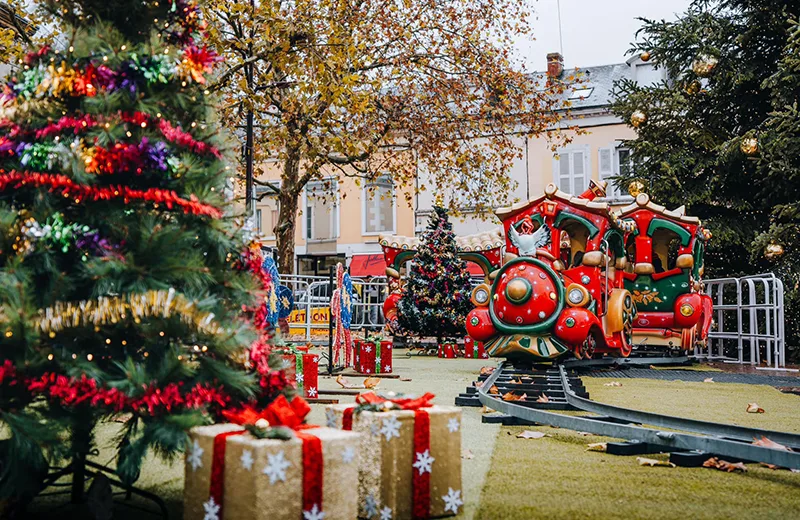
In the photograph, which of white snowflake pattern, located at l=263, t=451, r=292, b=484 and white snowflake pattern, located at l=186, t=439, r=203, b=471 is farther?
white snowflake pattern, located at l=186, t=439, r=203, b=471

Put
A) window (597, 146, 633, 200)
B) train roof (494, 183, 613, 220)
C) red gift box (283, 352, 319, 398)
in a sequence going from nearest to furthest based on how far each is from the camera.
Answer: red gift box (283, 352, 319, 398) < train roof (494, 183, 613, 220) < window (597, 146, 633, 200)

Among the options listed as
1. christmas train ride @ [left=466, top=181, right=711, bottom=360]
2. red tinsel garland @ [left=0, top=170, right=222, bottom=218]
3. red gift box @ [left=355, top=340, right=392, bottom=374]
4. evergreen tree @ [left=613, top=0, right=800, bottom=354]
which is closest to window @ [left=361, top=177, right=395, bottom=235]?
evergreen tree @ [left=613, top=0, right=800, bottom=354]

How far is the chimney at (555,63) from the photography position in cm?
3108

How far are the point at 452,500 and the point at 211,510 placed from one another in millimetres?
989

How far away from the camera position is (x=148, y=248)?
305 cm

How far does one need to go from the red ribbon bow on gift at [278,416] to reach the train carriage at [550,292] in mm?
6827

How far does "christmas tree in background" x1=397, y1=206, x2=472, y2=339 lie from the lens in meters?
15.7

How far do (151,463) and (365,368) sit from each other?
580 centimetres

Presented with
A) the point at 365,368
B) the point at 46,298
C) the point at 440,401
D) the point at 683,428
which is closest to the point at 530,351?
the point at 365,368

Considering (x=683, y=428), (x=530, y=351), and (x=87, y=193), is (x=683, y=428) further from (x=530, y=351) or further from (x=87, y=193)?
(x=530, y=351)

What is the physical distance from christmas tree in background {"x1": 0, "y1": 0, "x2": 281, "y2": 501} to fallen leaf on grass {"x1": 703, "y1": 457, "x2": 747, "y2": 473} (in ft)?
8.42

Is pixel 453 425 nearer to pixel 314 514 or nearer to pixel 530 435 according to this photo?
pixel 314 514

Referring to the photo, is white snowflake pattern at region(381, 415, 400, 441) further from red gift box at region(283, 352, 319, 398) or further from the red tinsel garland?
red gift box at region(283, 352, 319, 398)

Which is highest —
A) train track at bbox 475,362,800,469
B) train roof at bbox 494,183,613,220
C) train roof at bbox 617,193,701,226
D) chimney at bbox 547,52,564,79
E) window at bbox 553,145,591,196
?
chimney at bbox 547,52,564,79
